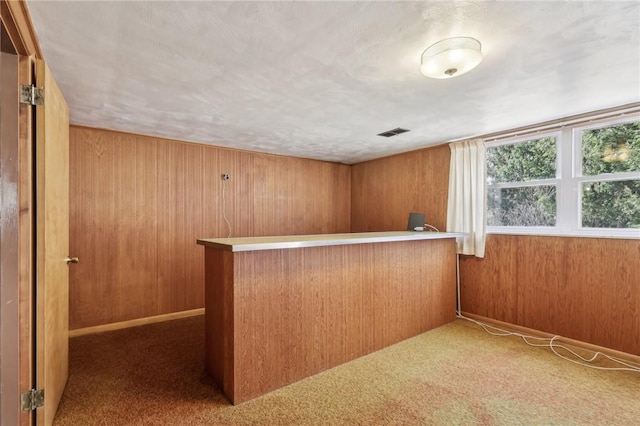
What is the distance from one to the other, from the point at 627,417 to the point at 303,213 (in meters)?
3.84

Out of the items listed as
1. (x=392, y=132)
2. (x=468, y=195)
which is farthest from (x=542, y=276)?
(x=392, y=132)

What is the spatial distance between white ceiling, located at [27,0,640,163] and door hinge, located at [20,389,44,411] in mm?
1802

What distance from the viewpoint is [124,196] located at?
134 inches

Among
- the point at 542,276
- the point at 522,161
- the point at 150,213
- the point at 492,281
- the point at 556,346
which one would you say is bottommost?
the point at 556,346

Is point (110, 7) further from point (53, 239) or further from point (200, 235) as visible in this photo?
point (200, 235)

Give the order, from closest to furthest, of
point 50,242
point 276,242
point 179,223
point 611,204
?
point 50,242 → point 276,242 → point 611,204 → point 179,223

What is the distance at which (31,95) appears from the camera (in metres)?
1.53

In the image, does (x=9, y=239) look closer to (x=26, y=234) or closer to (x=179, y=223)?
(x=26, y=234)

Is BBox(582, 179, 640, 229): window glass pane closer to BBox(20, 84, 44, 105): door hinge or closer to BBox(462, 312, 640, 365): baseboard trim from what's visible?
BBox(462, 312, 640, 365): baseboard trim

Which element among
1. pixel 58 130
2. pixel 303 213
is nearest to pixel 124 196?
pixel 58 130

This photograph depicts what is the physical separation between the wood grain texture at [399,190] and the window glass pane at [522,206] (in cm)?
55

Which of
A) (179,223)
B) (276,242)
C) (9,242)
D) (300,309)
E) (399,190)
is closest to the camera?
(9,242)

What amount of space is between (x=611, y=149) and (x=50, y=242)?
4294 mm

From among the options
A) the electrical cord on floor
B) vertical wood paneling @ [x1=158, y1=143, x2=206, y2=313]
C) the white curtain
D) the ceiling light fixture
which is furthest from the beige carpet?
the ceiling light fixture
